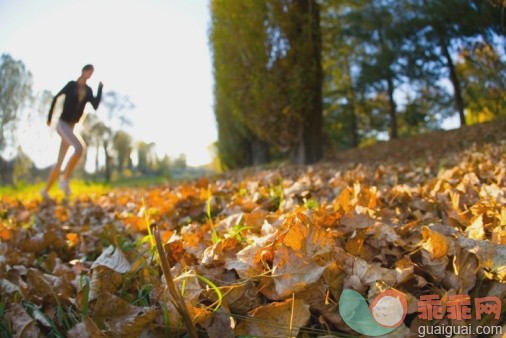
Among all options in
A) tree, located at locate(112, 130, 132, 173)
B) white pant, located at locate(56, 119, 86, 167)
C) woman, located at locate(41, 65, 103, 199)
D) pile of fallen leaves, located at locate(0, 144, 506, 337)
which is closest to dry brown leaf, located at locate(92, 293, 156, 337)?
pile of fallen leaves, located at locate(0, 144, 506, 337)

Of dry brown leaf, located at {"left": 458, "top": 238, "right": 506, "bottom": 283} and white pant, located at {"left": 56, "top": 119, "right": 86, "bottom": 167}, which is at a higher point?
white pant, located at {"left": 56, "top": 119, "right": 86, "bottom": 167}

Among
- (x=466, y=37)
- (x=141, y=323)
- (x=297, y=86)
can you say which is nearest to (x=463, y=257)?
(x=141, y=323)

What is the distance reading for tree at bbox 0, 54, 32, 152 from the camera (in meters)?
4.87

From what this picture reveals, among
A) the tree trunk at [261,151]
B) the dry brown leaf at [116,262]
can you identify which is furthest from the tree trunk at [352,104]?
the dry brown leaf at [116,262]

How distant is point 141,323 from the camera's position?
838mm

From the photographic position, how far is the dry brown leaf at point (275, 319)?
0.80 metres

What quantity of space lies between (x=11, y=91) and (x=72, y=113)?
3.03 m

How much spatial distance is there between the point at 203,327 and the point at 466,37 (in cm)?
581

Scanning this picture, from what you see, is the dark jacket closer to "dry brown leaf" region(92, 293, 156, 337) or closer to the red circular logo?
"dry brown leaf" region(92, 293, 156, 337)

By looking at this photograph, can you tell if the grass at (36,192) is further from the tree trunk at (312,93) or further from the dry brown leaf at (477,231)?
the dry brown leaf at (477,231)

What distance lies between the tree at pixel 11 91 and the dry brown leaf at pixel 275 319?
16.2 feet

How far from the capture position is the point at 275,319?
0.81 m

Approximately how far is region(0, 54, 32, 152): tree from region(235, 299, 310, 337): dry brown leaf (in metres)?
4.93

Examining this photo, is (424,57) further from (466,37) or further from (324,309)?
(324,309)
